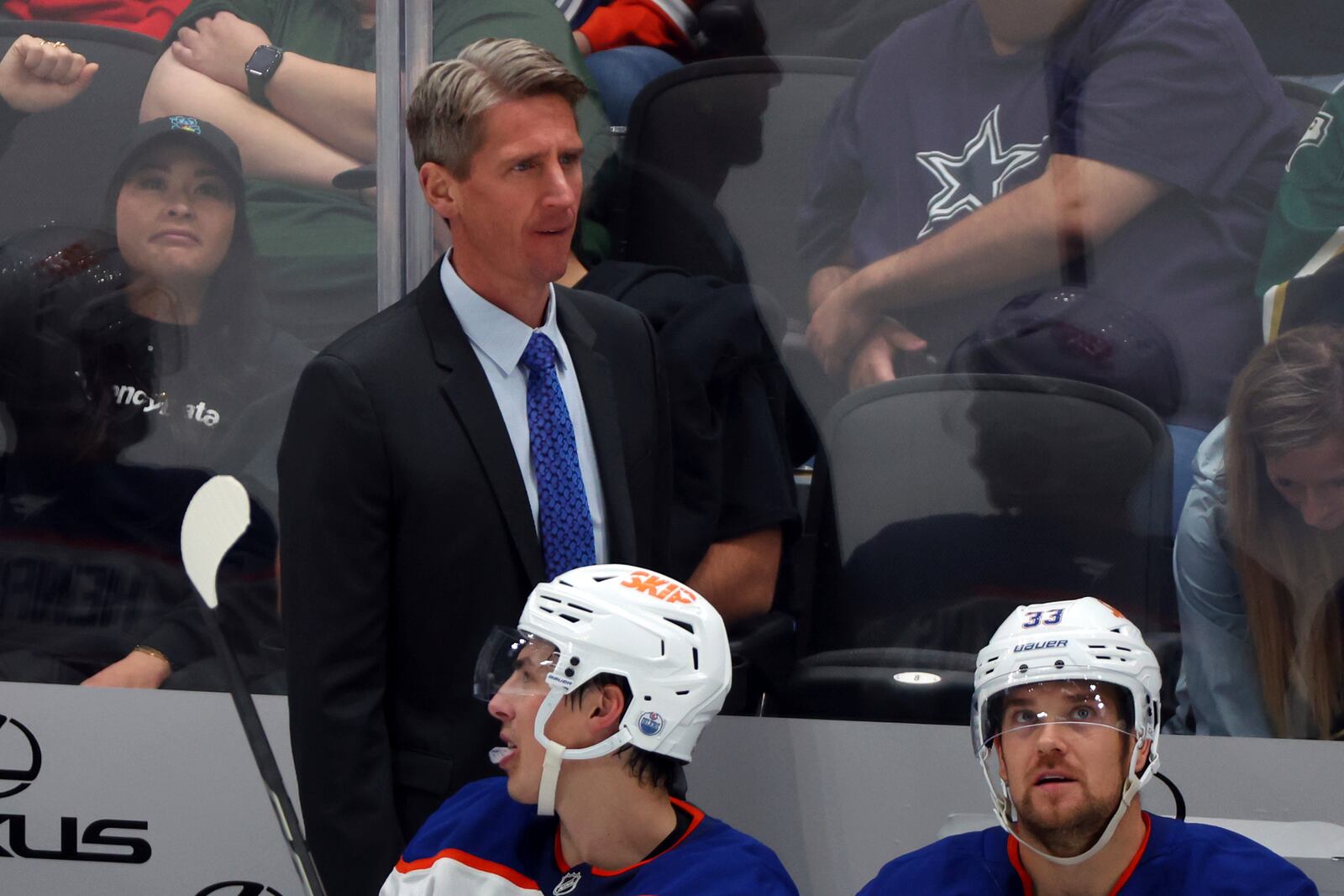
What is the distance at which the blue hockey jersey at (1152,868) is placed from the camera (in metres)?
2.06

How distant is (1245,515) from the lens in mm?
2686

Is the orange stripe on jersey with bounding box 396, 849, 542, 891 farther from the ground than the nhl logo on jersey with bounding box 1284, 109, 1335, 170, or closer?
closer

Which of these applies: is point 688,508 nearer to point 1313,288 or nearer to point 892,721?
point 892,721

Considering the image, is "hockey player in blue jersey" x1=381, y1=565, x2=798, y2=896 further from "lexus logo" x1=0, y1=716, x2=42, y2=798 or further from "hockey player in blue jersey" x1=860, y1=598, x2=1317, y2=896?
"lexus logo" x1=0, y1=716, x2=42, y2=798

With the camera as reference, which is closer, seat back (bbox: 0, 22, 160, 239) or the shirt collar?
the shirt collar

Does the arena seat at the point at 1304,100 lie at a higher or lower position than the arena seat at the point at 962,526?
higher

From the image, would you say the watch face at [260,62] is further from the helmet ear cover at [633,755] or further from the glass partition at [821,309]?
the helmet ear cover at [633,755]

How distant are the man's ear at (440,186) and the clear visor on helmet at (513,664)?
2.16 ft

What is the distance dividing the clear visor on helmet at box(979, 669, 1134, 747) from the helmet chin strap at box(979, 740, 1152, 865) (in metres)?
0.05

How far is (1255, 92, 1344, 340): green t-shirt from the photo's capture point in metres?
2.62

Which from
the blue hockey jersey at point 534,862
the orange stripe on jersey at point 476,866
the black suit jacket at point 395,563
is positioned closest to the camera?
the blue hockey jersey at point 534,862

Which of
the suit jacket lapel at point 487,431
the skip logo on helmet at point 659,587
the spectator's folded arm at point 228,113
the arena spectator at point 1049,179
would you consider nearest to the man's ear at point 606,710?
the skip logo on helmet at point 659,587

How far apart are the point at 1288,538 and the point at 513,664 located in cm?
123

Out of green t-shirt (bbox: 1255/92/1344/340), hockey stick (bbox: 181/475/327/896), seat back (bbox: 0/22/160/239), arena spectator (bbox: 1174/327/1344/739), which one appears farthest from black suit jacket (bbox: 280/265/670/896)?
green t-shirt (bbox: 1255/92/1344/340)
